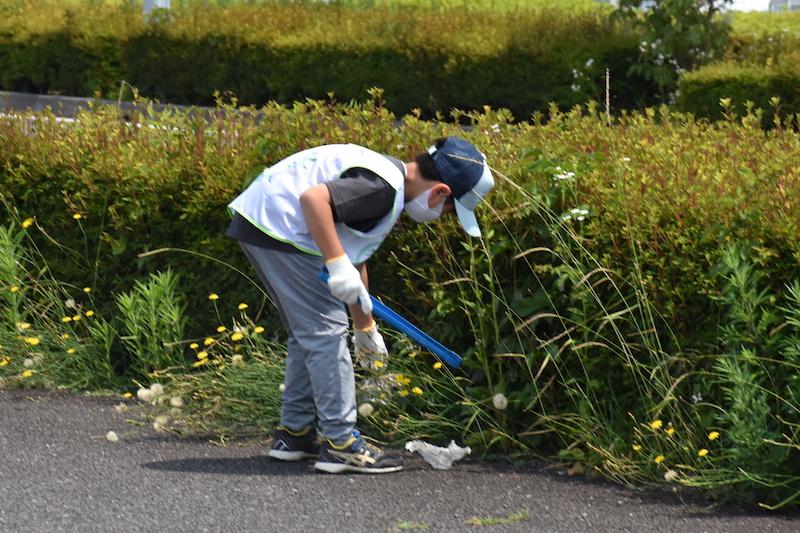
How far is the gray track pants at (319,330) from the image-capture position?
15.8 ft

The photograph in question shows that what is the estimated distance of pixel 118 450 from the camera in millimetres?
5141

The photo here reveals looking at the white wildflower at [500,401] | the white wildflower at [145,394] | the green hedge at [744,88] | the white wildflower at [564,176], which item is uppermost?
the white wildflower at [564,176]

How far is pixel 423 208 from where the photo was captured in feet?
15.9

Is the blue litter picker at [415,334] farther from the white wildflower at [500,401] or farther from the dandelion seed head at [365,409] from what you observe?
the dandelion seed head at [365,409]

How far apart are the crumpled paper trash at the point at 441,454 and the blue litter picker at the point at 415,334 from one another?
312mm

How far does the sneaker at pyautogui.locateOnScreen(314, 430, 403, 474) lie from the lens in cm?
482

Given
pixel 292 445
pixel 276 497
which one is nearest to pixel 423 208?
pixel 292 445

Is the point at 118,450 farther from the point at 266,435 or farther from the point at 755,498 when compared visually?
the point at 755,498

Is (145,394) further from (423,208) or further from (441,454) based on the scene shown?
(423,208)

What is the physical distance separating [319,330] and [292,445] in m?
0.49

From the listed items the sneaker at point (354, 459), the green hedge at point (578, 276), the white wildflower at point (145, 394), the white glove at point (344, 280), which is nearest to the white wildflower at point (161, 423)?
the white wildflower at point (145, 394)

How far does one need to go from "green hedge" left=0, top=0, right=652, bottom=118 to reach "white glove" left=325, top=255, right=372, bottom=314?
33.9 ft

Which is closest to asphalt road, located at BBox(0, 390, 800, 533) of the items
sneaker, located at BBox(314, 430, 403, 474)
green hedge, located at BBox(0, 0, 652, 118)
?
sneaker, located at BBox(314, 430, 403, 474)

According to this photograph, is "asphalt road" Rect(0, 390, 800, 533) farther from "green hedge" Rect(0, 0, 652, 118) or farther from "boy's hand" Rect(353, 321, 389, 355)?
"green hedge" Rect(0, 0, 652, 118)
